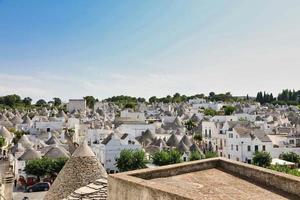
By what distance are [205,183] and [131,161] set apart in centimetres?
2950

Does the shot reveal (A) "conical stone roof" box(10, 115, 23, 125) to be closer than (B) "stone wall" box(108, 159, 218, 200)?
No

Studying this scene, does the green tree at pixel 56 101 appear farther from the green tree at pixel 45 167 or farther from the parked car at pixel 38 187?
the parked car at pixel 38 187

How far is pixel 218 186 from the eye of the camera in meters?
6.10

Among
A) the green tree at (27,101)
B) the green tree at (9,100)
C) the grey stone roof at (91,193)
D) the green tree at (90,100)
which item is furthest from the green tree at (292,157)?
the green tree at (27,101)

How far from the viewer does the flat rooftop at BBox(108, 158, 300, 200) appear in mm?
5039

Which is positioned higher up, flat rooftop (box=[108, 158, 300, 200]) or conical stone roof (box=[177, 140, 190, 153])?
flat rooftop (box=[108, 158, 300, 200])

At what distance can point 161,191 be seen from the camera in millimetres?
4754

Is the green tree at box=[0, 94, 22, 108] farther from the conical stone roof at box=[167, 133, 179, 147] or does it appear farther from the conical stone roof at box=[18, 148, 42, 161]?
the conical stone roof at box=[18, 148, 42, 161]

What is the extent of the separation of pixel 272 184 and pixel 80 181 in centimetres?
711

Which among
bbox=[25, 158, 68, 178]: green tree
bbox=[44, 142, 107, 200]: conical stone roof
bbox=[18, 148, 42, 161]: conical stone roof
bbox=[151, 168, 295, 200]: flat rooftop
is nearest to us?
bbox=[151, 168, 295, 200]: flat rooftop

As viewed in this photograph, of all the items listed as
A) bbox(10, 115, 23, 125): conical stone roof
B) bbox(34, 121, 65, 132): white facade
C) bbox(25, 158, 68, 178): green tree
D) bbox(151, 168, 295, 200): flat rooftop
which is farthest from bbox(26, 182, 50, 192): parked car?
bbox(10, 115, 23, 125): conical stone roof

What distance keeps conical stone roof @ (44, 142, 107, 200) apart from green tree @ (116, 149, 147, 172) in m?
22.5

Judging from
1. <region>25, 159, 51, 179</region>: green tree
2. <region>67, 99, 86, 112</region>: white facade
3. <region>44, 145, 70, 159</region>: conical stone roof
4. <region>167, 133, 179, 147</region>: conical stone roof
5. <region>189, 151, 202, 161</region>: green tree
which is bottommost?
<region>25, 159, 51, 179</region>: green tree

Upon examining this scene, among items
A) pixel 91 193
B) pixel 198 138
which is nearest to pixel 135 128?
pixel 198 138
